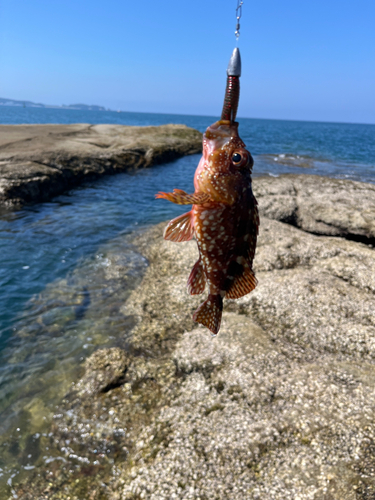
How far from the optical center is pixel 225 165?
2.47 metres

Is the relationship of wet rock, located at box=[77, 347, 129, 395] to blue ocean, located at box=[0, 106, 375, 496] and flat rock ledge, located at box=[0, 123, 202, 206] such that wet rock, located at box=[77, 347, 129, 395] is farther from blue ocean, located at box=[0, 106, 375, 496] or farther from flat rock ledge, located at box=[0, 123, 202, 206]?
flat rock ledge, located at box=[0, 123, 202, 206]

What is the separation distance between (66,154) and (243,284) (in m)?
23.3

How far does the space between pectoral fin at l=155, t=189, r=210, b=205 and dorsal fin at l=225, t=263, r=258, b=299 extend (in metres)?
0.67

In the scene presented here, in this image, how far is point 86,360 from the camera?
26.0ft

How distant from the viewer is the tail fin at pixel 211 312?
112 inches

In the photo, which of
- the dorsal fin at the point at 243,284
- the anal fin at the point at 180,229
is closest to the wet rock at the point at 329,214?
the dorsal fin at the point at 243,284

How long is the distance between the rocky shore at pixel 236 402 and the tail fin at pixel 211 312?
3341mm

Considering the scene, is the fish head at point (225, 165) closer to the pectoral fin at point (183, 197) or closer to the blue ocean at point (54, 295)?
the pectoral fin at point (183, 197)

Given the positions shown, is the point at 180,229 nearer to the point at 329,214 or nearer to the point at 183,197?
the point at 183,197

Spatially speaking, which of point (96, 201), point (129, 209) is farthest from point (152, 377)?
point (96, 201)

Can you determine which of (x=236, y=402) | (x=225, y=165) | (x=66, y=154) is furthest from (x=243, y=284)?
(x=66, y=154)

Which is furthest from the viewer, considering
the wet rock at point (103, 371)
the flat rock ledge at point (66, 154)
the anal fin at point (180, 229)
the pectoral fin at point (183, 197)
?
the flat rock ledge at point (66, 154)

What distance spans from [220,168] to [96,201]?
61.7 ft

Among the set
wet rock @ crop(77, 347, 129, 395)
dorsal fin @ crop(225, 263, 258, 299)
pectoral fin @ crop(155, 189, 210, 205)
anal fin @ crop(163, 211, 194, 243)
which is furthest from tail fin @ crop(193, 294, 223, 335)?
wet rock @ crop(77, 347, 129, 395)
